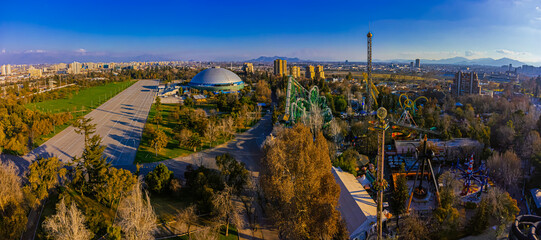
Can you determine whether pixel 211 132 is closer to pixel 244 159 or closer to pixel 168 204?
pixel 244 159

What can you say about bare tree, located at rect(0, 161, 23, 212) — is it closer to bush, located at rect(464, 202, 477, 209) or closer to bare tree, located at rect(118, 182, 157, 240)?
bare tree, located at rect(118, 182, 157, 240)

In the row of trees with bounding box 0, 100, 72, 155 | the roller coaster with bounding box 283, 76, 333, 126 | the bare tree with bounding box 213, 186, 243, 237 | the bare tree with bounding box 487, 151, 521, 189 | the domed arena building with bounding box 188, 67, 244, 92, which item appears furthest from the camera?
the domed arena building with bounding box 188, 67, 244, 92

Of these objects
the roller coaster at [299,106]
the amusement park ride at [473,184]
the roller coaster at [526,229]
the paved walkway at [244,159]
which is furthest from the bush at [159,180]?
the amusement park ride at [473,184]

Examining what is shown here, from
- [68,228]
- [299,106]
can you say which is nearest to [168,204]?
[68,228]

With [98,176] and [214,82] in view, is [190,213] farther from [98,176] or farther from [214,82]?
[214,82]

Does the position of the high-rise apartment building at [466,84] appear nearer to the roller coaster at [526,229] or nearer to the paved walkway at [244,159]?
the paved walkway at [244,159]

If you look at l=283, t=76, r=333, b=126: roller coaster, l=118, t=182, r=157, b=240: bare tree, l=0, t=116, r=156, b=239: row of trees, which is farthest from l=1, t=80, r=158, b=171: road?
l=283, t=76, r=333, b=126: roller coaster

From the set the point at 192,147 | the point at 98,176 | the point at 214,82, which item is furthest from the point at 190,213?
the point at 214,82
